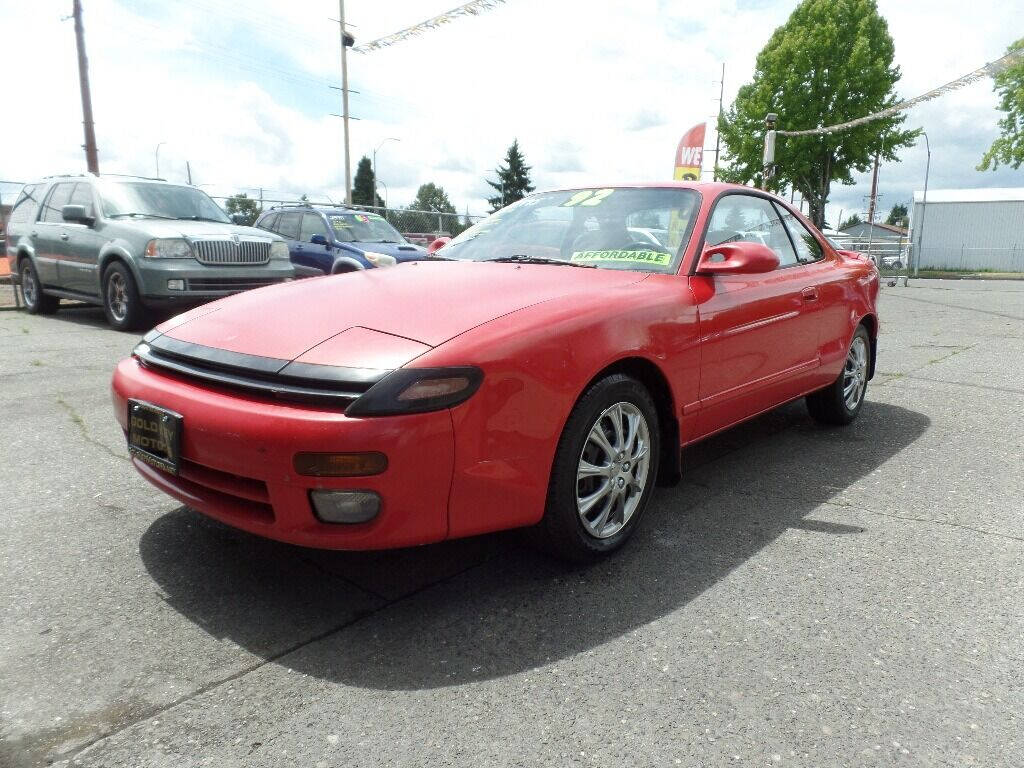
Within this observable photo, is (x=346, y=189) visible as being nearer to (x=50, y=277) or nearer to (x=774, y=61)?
(x=50, y=277)

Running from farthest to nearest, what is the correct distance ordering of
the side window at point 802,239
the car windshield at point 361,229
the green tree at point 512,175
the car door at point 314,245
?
the green tree at point 512,175 < the car windshield at point 361,229 < the car door at point 314,245 < the side window at point 802,239

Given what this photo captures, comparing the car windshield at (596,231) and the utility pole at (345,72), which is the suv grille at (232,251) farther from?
the utility pole at (345,72)

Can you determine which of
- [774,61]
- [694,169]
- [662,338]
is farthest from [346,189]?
[662,338]

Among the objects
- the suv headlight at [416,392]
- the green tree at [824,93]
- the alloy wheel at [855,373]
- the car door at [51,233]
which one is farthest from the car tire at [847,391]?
the green tree at [824,93]

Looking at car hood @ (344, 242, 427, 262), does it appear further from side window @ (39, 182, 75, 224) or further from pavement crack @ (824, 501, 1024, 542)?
pavement crack @ (824, 501, 1024, 542)

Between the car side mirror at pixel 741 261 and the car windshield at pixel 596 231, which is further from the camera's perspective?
the car windshield at pixel 596 231

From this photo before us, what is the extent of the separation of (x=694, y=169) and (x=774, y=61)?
32.9ft

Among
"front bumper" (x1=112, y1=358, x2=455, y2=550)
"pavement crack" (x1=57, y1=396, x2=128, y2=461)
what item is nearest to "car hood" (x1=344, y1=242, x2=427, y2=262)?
"pavement crack" (x1=57, y1=396, x2=128, y2=461)

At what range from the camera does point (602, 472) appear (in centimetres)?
265

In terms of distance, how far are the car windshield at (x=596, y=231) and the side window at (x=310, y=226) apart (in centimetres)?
824

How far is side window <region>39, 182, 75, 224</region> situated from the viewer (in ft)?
29.9

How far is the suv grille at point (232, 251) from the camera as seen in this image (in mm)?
7984

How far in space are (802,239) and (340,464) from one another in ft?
10.9

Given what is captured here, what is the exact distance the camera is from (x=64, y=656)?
2105mm
